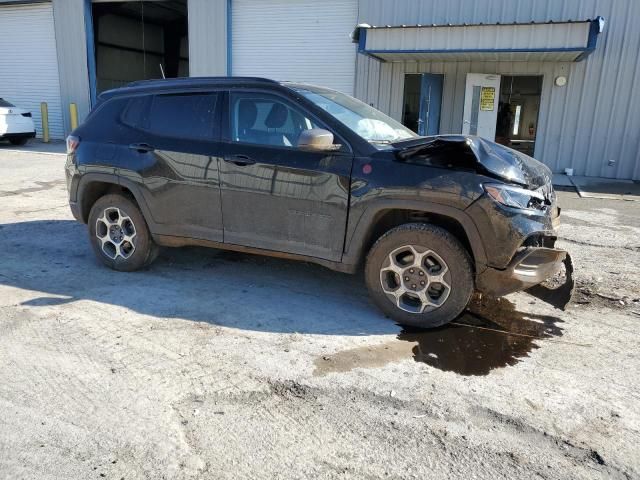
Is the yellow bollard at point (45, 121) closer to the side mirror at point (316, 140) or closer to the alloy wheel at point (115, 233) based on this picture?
the alloy wheel at point (115, 233)

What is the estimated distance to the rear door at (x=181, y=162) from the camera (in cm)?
468

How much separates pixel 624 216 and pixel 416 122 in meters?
7.48

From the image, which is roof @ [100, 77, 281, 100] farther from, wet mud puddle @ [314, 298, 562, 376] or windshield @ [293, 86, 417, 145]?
wet mud puddle @ [314, 298, 562, 376]

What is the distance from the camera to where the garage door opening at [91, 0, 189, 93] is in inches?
867

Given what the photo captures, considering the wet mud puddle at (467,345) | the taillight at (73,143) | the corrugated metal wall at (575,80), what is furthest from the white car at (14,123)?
the wet mud puddle at (467,345)

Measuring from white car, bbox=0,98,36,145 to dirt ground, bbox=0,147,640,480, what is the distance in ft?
42.9

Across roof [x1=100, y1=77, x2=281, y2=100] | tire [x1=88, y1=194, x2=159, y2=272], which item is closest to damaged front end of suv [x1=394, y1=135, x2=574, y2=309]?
roof [x1=100, y1=77, x2=281, y2=100]

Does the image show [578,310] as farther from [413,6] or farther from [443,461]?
[413,6]

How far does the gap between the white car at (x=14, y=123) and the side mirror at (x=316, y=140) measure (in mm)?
15534

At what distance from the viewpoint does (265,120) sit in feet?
14.9

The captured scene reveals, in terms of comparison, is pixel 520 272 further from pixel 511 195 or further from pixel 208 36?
pixel 208 36

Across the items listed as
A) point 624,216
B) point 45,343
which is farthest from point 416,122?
point 45,343

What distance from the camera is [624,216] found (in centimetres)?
871

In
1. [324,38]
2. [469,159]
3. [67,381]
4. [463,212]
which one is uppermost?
[324,38]
